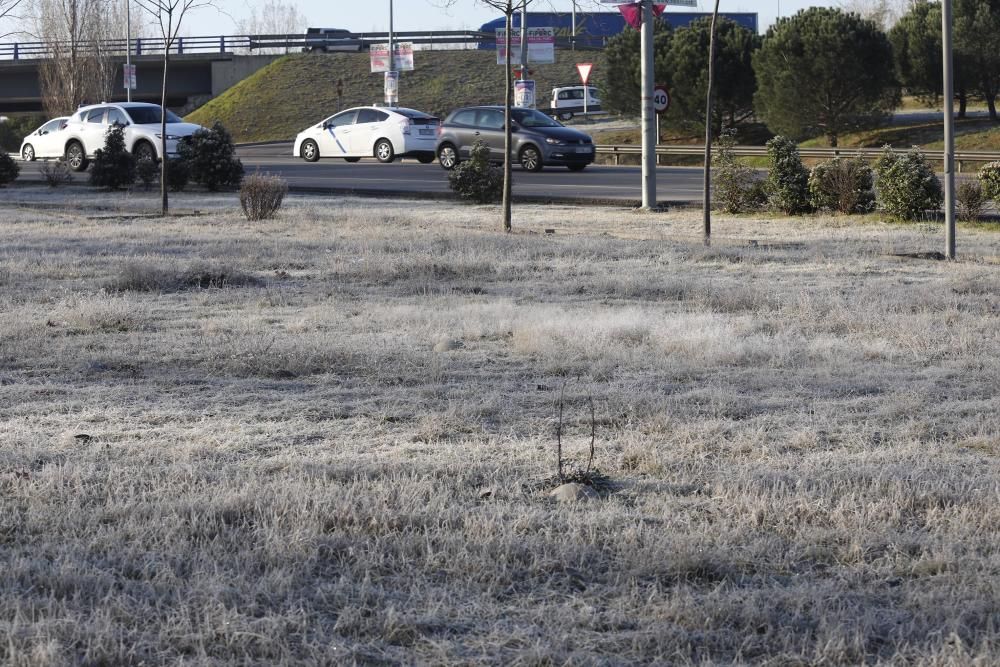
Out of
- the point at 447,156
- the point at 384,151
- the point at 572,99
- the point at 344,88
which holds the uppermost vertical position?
the point at 344,88

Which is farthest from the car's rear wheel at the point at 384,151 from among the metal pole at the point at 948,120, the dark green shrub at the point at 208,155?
the metal pole at the point at 948,120

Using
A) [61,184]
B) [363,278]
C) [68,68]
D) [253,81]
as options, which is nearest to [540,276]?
[363,278]

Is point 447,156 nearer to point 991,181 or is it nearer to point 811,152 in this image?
point 811,152

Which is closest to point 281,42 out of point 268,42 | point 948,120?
point 268,42

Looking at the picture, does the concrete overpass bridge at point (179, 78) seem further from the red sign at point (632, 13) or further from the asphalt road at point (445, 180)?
the red sign at point (632, 13)

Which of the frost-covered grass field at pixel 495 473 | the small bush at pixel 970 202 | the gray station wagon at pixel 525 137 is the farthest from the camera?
the gray station wagon at pixel 525 137

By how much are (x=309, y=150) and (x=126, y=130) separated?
22.0 feet

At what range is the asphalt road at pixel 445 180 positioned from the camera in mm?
23078

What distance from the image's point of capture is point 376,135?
105 ft

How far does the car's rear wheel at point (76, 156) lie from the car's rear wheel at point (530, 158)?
10.2m

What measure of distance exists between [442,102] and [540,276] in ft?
169

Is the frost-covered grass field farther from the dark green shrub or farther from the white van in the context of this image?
the white van

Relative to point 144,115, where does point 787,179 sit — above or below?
below

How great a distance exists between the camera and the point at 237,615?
3658 millimetres
